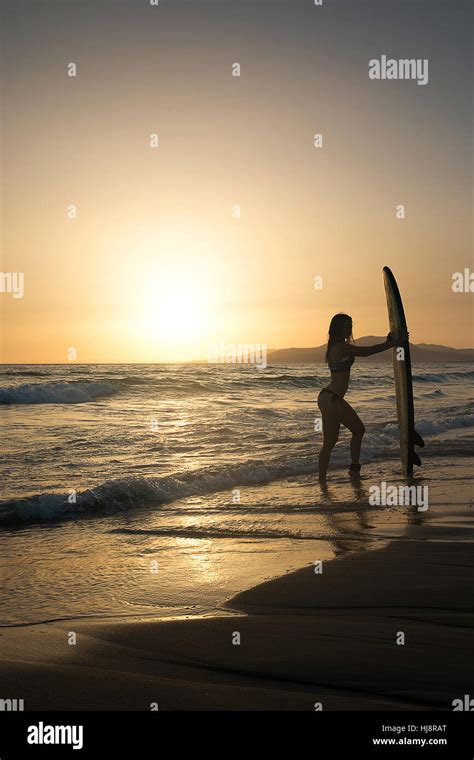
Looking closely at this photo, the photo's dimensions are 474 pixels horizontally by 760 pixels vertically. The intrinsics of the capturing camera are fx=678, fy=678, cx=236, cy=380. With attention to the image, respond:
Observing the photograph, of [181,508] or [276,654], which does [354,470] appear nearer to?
[181,508]

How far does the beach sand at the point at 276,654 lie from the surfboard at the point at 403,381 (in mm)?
4351

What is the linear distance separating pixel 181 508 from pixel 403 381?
340 centimetres

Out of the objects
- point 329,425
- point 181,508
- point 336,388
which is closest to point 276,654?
point 181,508

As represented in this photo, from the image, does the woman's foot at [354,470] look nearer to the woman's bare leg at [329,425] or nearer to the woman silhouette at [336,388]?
the woman silhouette at [336,388]

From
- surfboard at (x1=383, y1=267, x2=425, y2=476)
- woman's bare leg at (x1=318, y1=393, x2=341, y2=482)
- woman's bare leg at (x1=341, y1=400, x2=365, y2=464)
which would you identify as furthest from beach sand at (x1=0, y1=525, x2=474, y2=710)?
woman's bare leg at (x1=341, y1=400, x2=365, y2=464)

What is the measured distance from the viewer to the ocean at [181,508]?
453 cm

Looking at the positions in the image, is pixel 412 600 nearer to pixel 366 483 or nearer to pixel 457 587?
pixel 457 587

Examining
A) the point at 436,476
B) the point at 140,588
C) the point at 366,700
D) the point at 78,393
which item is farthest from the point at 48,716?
the point at 78,393

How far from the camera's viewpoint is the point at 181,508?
24.3ft

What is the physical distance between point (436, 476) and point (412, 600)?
5.24m

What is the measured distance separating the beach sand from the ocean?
359 millimetres

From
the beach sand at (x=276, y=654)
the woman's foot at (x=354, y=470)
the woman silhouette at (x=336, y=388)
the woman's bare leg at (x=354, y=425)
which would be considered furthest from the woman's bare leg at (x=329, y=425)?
the beach sand at (x=276, y=654)

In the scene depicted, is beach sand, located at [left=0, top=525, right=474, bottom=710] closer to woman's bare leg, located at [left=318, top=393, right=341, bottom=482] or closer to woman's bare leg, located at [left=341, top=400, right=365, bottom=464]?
woman's bare leg, located at [left=318, top=393, right=341, bottom=482]

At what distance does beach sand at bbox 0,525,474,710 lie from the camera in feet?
9.20
